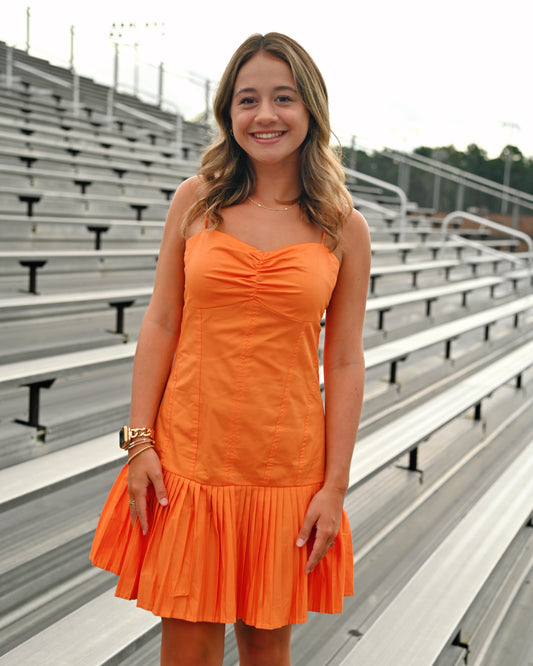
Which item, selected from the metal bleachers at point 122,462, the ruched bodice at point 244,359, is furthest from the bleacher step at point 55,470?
the ruched bodice at point 244,359

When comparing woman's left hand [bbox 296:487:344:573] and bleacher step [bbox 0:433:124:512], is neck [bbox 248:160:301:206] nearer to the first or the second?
woman's left hand [bbox 296:487:344:573]

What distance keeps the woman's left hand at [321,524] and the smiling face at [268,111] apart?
51 centimetres

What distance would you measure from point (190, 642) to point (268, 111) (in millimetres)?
780

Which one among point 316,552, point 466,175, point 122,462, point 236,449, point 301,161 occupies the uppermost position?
point 466,175

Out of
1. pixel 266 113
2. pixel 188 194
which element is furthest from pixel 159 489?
pixel 266 113

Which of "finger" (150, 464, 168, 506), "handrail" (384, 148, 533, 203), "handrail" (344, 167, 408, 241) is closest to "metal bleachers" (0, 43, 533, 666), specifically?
"finger" (150, 464, 168, 506)

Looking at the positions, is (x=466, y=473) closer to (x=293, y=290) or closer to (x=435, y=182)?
(x=293, y=290)

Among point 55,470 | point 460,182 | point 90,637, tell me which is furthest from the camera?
point 460,182

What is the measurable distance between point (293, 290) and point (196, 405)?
22 centimetres

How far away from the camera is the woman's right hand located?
3.36 feet

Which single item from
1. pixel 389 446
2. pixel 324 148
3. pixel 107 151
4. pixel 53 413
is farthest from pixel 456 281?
pixel 324 148

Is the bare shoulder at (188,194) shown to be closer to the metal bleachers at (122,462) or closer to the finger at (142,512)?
the finger at (142,512)

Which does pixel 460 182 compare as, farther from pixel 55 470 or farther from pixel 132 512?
pixel 132 512

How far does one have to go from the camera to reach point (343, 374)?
1103 millimetres
